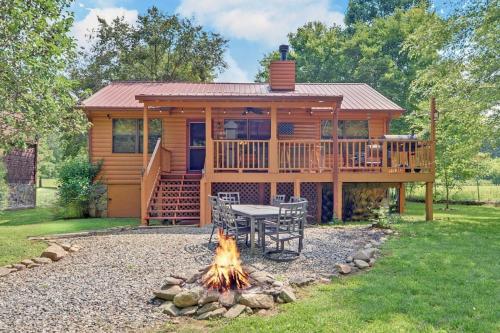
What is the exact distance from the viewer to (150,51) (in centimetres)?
2383

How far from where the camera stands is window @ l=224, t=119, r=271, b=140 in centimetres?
1349

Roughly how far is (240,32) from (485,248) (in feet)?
77.8

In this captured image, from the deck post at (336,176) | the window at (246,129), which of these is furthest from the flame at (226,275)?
the window at (246,129)

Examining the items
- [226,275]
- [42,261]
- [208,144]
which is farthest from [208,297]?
[208,144]

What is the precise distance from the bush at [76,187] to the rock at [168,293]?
29.0 feet

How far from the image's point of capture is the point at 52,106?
7.77 meters

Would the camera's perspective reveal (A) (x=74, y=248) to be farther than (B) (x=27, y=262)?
Yes

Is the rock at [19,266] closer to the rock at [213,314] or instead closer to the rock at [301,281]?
the rock at [213,314]

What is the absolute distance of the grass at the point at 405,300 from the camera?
3643 millimetres

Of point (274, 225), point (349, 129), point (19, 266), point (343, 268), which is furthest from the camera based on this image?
point (349, 129)

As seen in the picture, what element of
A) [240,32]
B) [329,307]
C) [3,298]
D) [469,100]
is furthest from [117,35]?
[329,307]

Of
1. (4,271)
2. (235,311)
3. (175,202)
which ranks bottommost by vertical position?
(4,271)

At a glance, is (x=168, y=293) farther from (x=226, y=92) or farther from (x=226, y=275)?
(x=226, y=92)

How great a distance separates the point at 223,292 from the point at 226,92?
393 inches
